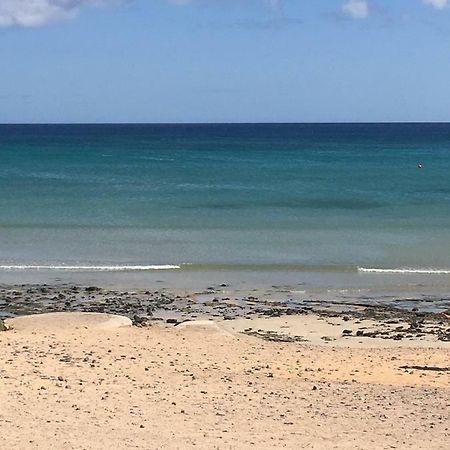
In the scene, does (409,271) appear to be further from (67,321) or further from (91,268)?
(67,321)

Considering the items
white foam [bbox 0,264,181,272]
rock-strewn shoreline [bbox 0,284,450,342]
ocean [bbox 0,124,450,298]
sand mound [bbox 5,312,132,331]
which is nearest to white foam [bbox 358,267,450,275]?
ocean [bbox 0,124,450,298]

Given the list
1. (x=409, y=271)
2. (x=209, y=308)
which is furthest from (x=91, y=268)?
(x=409, y=271)

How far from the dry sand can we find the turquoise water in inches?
394

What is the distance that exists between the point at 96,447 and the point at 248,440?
1.55 meters

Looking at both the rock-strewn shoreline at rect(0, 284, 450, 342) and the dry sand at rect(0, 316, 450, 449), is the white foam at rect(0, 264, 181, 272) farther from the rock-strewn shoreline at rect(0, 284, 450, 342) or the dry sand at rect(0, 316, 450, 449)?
the dry sand at rect(0, 316, 450, 449)

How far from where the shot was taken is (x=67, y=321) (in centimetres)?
1638

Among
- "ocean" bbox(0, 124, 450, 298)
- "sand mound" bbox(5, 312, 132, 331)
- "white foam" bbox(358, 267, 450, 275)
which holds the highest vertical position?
"ocean" bbox(0, 124, 450, 298)

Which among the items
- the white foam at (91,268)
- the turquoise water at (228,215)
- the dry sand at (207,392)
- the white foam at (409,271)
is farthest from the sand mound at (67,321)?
the white foam at (409,271)

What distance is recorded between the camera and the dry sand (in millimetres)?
9531

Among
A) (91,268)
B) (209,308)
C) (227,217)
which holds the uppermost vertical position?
(227,217)

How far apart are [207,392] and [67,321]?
5.49 metres

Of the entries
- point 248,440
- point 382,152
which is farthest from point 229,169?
point 248,440

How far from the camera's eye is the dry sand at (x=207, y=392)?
9.53 m

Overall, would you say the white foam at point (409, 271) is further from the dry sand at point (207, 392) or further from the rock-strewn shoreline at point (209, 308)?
the dry sand at point (207, 392)
